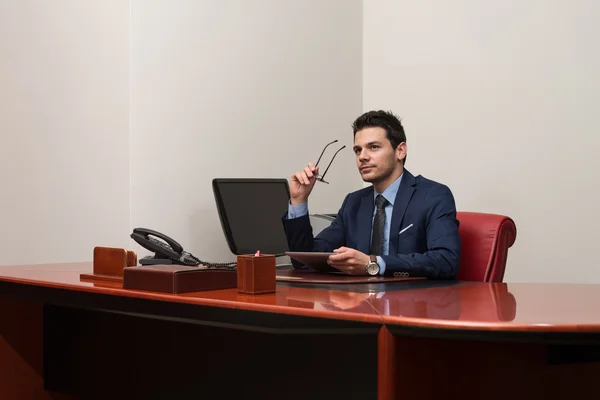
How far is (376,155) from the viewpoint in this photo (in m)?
2.74

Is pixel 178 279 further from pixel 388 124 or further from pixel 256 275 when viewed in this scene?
pixel 388 124

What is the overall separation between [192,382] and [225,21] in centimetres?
256

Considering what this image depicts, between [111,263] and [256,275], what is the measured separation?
65 cm

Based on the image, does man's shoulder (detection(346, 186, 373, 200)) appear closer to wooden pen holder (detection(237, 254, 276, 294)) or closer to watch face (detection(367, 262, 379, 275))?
watch face (detection(367, 262, 379, 275))

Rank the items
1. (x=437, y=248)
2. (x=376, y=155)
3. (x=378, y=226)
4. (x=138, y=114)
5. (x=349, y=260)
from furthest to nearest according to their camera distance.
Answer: (x=138, y=114)
(x=376, y=155)
(x=378, y=226)
(x=437, y=248)
(x=349, y=260)

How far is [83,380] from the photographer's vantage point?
2100 mm

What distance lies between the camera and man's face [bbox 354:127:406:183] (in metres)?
2.72

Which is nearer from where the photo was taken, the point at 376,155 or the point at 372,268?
the point at 372,268

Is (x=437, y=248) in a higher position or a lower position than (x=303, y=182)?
lower

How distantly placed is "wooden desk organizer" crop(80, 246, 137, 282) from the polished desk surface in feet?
0.26

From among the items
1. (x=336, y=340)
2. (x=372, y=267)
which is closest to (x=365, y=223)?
(x=372, y=267)

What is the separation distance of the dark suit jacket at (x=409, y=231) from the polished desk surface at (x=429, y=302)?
0.85ft

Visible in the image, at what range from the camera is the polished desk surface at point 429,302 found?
1.14 meters

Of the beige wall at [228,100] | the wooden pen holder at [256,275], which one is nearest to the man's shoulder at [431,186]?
the wooden pen holder at [256,275]
